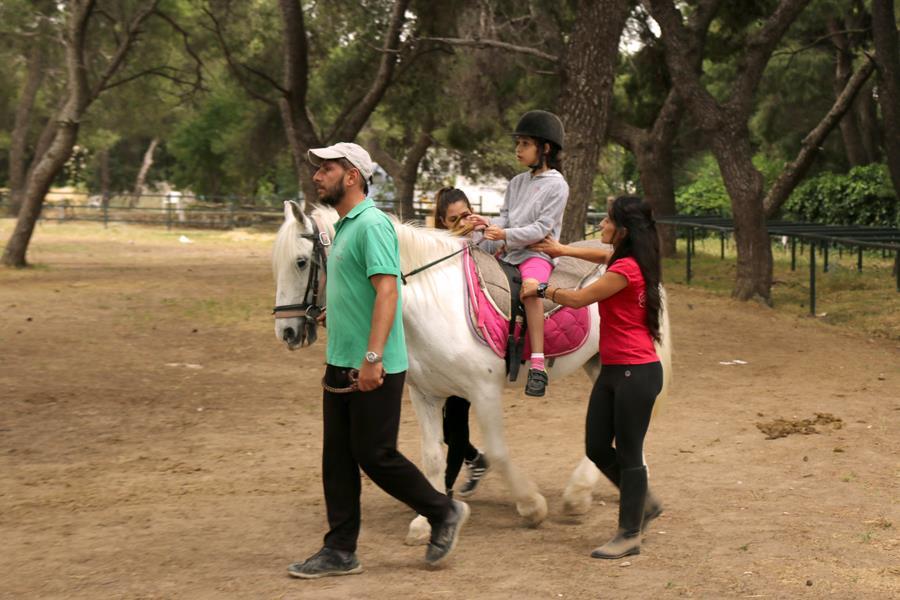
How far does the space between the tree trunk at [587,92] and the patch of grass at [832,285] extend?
392 cm

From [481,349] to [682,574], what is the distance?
57.0 inches

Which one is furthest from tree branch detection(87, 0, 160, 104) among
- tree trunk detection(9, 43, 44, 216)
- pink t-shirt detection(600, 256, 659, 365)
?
pink t-shirt detection(600, 256, 659, 365)

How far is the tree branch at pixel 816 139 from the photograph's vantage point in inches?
860

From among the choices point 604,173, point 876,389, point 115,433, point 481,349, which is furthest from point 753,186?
point 604,173

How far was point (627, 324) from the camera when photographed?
5.38m

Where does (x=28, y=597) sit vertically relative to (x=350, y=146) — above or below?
below

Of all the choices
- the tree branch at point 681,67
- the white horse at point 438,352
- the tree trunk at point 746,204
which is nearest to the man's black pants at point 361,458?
the white horse at point 438,352

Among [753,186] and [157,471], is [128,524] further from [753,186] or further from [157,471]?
[753,186]

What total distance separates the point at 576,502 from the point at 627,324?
1217 millimetres

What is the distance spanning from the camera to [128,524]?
6027mm

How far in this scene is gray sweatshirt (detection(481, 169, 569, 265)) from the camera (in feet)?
19.2

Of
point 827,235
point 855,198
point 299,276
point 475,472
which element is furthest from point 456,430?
point 855,198

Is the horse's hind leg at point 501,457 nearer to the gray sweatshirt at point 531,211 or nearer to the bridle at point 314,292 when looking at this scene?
the gray sweatshirt at point 531,211

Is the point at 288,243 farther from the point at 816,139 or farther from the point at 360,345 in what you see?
the point at 816,139
